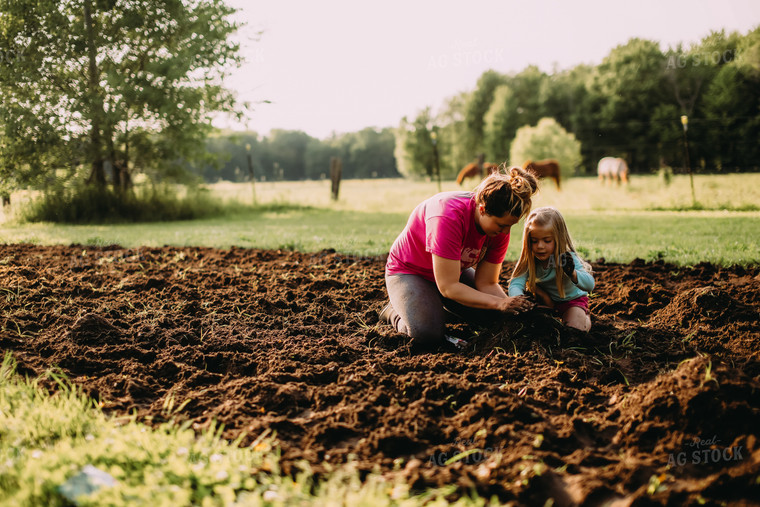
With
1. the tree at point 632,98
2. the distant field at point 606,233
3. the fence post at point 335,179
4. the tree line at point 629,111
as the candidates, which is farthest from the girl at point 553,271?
the tree at point 632,98

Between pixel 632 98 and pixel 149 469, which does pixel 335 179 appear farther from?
pixel 632 98

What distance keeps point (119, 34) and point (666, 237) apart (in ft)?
50.1

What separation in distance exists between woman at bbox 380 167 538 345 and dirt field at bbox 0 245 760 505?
0.72 ft

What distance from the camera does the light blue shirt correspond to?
3850 millimetres

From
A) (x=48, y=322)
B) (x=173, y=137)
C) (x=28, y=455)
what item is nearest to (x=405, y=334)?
(x=28, y=455)

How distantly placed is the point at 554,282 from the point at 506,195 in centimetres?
114

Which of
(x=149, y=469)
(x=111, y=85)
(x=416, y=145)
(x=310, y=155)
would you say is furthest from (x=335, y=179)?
(x=310, y=155)

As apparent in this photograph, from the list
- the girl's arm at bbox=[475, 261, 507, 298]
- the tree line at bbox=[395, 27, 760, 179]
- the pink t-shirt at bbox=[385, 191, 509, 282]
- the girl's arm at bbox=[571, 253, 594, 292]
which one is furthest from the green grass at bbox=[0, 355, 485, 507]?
the tree line at bbox=[395, 27, 760, 179]

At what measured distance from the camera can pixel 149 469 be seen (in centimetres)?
190

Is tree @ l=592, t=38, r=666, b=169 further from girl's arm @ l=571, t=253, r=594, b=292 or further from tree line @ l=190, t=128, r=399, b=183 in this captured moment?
girl's arm @ l=571, t=253, r=594, b=292

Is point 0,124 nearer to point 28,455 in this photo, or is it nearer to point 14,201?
point 14,201

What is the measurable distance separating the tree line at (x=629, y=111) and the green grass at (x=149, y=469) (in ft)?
95.0

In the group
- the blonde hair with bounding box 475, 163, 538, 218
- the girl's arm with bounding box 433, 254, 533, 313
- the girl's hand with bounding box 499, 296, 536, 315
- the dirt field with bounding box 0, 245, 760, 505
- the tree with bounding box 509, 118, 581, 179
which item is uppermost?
the tree with bounding box 509, 118, 581, 179

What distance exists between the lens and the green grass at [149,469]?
1.72 m
